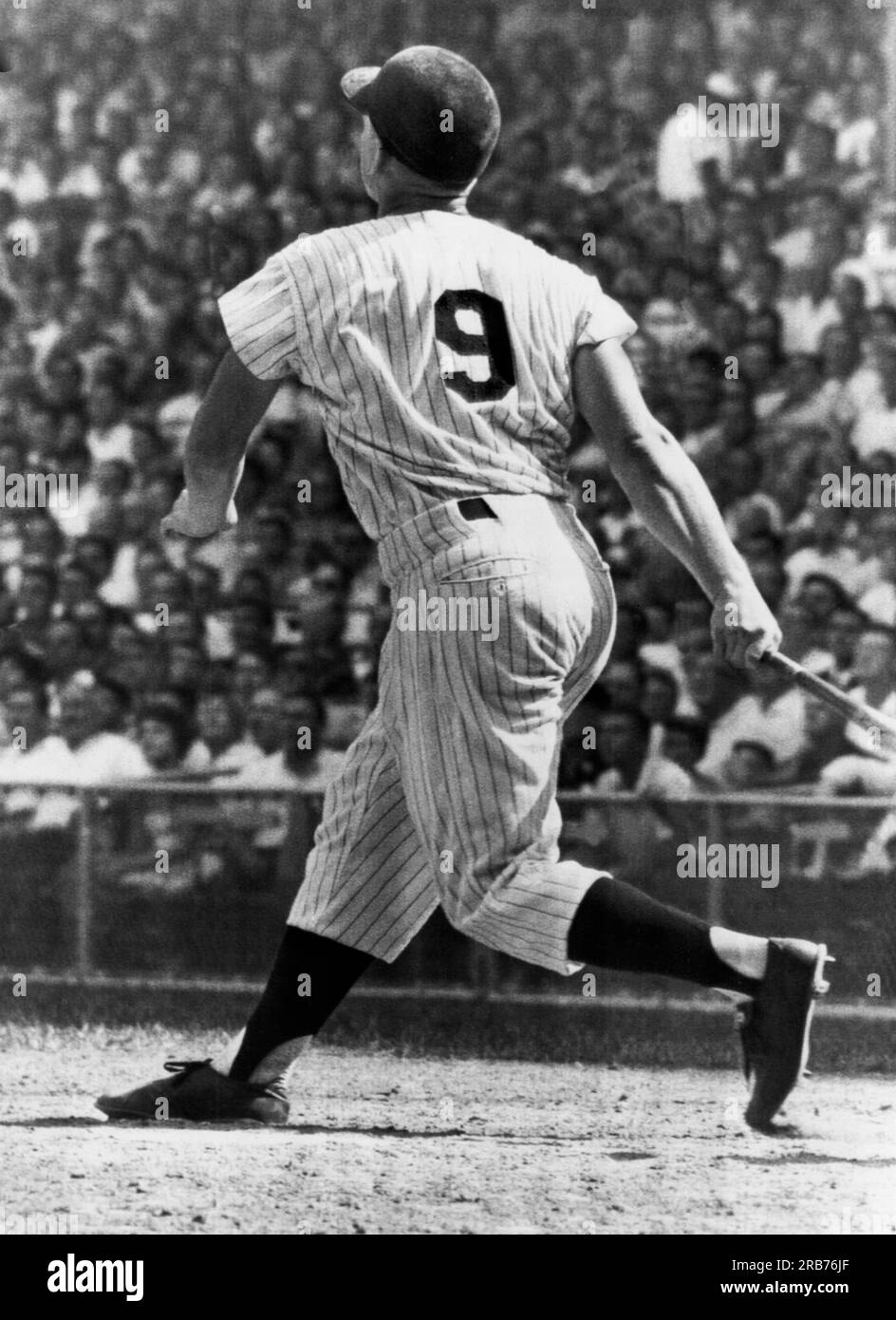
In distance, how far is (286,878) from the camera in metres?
3.70

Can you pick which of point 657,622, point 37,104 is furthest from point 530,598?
point 37,104

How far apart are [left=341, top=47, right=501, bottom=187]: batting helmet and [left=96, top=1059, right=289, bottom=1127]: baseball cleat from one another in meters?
1.39

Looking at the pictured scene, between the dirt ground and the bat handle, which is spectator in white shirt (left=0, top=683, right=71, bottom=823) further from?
the bat handle

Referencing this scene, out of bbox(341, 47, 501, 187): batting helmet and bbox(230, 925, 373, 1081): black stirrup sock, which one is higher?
bbox(341, 47, 501, 187): batting helmet

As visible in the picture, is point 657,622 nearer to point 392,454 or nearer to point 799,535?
point 799,535

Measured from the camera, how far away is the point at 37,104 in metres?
3.65

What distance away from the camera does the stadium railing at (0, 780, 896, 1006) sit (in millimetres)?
3582

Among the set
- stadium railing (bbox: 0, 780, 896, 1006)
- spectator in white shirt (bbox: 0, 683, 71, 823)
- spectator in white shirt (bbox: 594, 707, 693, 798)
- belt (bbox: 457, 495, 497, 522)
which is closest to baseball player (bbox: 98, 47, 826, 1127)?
belt (bbox: 457, 495, 497, 522)

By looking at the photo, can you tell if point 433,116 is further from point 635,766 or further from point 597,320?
point 635,766

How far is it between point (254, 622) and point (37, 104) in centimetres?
107

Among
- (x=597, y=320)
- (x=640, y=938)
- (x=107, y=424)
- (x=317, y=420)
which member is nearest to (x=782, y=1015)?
(x=640, y=938)

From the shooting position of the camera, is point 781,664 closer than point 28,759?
Yes

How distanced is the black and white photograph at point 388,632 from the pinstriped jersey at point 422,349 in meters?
0.45

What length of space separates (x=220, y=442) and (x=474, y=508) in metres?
0.40
